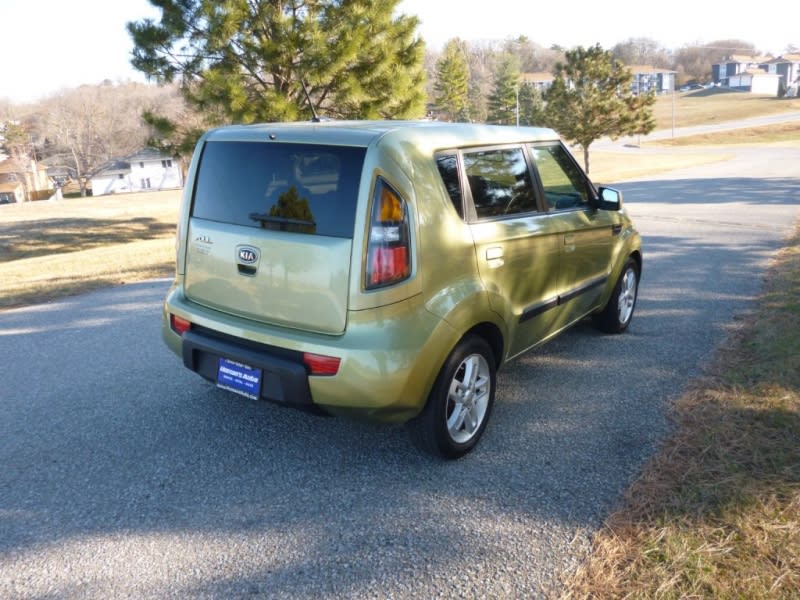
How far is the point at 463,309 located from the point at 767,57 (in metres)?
204

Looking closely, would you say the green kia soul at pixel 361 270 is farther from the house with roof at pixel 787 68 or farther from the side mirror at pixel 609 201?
the house with roof at pixel 787 68

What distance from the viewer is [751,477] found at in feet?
10.4

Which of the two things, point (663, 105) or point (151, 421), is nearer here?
point (151, 421)

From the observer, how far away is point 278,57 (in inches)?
664

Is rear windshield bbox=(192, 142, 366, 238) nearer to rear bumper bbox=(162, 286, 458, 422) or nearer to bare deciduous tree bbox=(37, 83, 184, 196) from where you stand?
rear bumper bbox=(162, 286, 458, 422)

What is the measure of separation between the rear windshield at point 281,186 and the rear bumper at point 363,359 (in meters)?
0.47

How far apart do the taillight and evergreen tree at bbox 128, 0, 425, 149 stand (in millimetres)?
13955

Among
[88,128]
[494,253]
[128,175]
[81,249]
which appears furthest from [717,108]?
[494,253]

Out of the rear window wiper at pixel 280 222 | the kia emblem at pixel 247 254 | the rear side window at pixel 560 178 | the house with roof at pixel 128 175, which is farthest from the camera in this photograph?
the house with roof at pixel 128 175

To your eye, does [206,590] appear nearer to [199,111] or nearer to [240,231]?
[240,231]

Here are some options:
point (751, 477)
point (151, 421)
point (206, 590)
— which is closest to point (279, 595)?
point (206, 590)

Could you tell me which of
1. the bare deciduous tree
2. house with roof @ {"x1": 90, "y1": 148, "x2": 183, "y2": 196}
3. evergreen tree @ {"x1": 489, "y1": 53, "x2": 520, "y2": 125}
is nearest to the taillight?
evergreen tree @ {"x1": 489, "y1": 53, "x2": 520, "y2": 125}

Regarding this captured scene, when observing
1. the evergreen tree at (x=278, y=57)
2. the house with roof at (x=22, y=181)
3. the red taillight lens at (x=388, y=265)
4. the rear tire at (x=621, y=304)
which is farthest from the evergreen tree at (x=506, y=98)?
the red taillight lens at (x=388, y=265)

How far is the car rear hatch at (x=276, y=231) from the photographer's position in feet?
10.1
